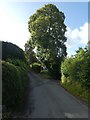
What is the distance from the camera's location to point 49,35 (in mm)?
51656

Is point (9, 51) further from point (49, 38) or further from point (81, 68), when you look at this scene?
point (81, 68)

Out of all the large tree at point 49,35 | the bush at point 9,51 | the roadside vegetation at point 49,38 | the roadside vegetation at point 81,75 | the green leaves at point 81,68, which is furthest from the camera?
the large tree at point 49,35

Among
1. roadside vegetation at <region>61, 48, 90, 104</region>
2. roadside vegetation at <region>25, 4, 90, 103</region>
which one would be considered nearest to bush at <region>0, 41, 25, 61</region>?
roadside vegetation at <region>25, 4, 90, 103</region>

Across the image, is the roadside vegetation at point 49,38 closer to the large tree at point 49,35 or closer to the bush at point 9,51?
the large tree at point 49,35

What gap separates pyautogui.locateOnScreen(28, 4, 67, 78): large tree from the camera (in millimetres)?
51125

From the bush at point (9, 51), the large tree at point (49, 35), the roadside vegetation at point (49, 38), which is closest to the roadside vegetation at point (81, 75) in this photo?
the bush at point (9, 51)

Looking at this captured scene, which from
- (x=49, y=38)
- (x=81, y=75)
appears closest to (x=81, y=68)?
(x=81, y=75)

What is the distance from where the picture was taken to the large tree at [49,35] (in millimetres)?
51125

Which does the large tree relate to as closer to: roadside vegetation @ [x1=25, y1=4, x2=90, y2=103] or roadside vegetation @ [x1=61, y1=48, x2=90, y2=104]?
roadside vegetation @ [x1=25, y1=4, x2=90, y2=103]

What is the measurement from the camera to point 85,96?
22219mm

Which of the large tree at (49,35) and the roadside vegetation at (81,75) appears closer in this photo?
the roadside vegetation at (81,75)

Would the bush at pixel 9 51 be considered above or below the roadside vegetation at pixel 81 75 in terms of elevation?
above

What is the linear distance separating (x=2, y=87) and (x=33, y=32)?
133 feet

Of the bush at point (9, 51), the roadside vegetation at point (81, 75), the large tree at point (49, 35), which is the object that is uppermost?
the large tree at point (49, 35)
